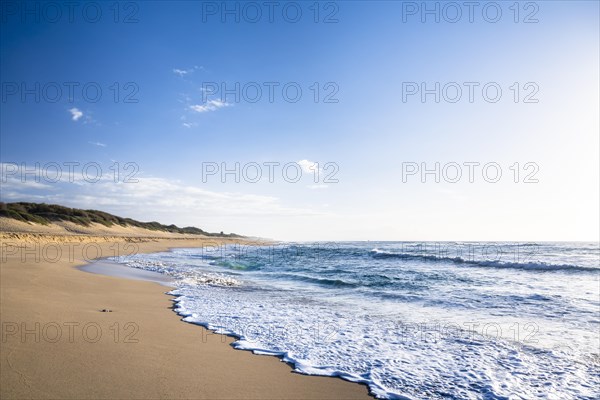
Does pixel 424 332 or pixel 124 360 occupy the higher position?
pixel 124 360

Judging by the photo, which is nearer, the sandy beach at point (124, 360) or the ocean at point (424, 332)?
the sandy beach at point (124, 360)

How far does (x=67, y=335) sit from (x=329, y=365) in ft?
12.3

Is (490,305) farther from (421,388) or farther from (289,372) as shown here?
(289,372)

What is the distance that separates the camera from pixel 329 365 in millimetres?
4613

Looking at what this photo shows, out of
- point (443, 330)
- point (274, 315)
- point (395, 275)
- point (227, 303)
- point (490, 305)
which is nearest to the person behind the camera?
point (443, 330)

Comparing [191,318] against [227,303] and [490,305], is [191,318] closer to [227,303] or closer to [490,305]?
[227,303]

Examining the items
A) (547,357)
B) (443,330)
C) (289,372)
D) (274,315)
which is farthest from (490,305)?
(289,372)

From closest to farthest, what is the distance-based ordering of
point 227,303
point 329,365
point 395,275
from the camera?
point 329,365 → point 227,303 → point 395,275

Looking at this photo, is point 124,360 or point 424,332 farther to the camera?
point 424,332

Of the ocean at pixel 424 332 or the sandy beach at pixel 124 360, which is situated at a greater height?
the sandy beach at pixel 124 360

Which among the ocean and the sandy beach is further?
the ocean

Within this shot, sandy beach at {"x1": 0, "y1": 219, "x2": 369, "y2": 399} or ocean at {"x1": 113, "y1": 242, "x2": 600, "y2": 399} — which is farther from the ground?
sandy beach at {"x1": 0, "y1": 219, "x2": 369, "y2": 399}

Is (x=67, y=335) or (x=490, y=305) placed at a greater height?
(x=67, y=335)

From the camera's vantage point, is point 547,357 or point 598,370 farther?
point 547,357
